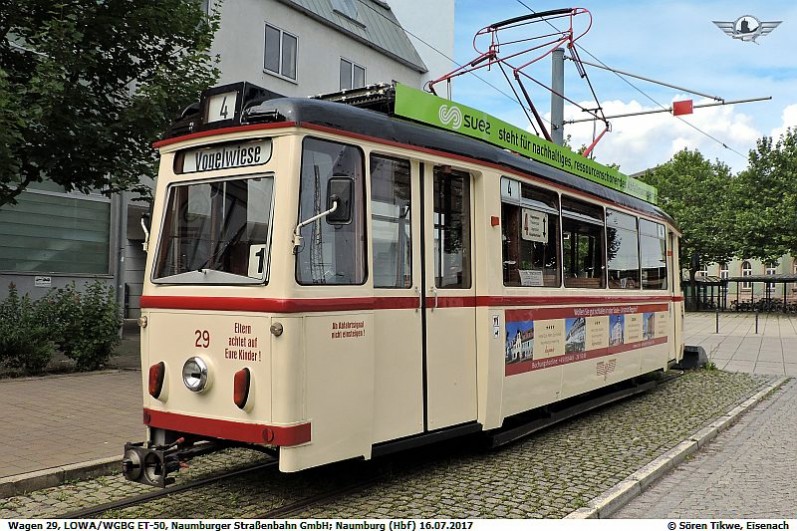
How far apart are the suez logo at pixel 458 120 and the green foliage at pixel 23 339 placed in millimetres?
7519

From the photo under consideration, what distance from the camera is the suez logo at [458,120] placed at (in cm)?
678

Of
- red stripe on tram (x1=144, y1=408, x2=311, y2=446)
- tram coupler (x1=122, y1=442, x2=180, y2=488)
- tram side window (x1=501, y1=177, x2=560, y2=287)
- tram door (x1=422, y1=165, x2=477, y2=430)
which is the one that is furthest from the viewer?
tram side window (x1=501, y1=177, x2=560, y2=287)

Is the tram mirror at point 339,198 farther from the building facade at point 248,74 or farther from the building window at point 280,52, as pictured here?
the building window at point 280,52

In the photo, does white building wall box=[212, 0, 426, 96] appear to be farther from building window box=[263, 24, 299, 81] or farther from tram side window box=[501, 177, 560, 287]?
tram side window box=[501, 177, 560, 287]

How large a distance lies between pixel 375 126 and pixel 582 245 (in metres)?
3.93

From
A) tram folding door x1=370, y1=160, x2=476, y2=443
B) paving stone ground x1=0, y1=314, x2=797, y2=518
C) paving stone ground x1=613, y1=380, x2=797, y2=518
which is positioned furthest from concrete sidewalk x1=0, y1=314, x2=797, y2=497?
paving stone ground x1=613, y1=380, x2=797, y2=518

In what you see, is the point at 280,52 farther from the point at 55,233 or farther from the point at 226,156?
the point at 226,156

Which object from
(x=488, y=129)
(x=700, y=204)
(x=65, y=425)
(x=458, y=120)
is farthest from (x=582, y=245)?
(x=700, y=204)

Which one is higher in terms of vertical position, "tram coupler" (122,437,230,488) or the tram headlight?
the tram headlight

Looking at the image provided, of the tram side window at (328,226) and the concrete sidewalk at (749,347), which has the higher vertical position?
the tram side window at (328,226)

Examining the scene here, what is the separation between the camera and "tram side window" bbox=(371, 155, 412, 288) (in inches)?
233

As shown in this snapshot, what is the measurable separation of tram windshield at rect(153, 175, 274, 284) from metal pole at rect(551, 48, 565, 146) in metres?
9.44

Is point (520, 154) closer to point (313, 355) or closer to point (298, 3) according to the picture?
point (313, 355)

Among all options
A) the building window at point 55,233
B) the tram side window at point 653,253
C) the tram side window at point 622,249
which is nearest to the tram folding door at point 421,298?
the tram side window at point 622,249
